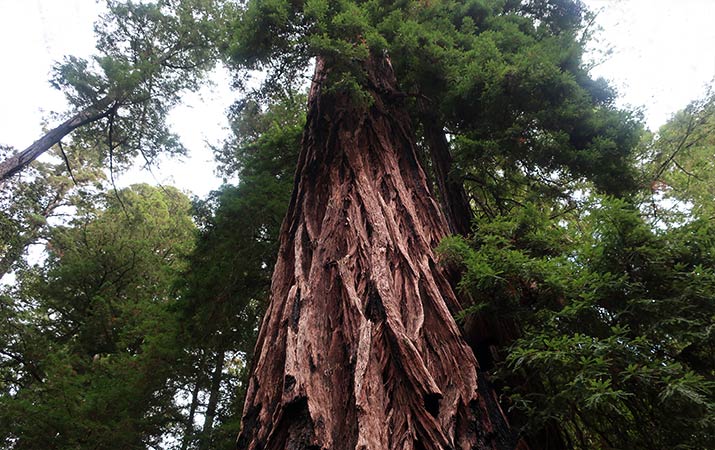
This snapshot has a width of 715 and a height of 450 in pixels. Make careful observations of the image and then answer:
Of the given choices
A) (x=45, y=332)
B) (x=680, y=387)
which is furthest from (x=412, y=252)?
(x=45, y=332)

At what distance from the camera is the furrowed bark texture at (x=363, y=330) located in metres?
2.26

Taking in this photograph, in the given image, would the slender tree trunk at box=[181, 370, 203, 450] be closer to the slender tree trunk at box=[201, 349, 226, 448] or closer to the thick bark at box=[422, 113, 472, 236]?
the slender tree trunk at box=[201, 349, 226, 448]

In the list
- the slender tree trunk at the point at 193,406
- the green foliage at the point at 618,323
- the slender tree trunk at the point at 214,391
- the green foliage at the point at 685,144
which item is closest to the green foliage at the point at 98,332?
the slender tree trunk at the point at 193,406

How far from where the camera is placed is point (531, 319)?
282 cm

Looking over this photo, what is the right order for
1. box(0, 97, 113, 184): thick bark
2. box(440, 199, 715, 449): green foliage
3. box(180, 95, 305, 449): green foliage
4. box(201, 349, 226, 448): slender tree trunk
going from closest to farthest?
box(440, 199, 715, 449): green foliage → box(180, 95, 305, 449): green foliage → box(0, 97, 113, 184): thick bark → box(201, 349, 226, 448): slender tree trunk

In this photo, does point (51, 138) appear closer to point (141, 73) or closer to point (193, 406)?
point (141, 73)

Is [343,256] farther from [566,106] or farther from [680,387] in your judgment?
[566,106]

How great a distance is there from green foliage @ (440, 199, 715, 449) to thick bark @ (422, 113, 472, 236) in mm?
1723

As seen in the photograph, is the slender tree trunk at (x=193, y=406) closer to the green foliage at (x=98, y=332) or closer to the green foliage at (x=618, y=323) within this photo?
the green foliage at (x=98, y=332)

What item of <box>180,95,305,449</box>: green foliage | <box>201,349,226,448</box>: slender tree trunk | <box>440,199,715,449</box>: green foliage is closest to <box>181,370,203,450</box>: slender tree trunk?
<box>201,349,226,448</box>: slender tree trunk

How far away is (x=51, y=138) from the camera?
7.29 meters

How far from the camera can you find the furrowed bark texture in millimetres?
2262

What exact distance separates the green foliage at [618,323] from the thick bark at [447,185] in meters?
1.72

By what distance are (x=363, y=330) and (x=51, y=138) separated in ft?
24.4
